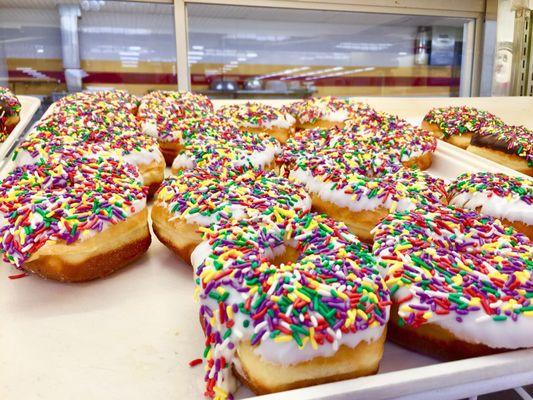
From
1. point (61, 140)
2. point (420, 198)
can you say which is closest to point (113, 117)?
point (61, 140)

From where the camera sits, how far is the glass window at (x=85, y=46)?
4.53 m

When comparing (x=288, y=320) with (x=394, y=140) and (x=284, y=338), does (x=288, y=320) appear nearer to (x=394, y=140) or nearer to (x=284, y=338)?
(x=284, y=338)

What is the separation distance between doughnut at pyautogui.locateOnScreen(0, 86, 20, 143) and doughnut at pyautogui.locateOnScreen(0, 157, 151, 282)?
1323 mm

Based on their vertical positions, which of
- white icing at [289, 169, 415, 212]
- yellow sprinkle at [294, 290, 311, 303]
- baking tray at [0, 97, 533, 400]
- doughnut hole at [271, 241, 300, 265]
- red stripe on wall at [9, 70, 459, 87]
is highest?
red stripe on wall at [9, 70, 459, 87]

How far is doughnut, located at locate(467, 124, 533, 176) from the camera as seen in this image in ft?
8.21

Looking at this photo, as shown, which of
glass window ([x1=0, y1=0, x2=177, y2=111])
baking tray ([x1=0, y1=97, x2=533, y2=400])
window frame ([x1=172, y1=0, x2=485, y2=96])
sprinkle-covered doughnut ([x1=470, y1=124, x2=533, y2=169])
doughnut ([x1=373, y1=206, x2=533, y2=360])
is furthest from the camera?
glass window ([x1=0, y1=0, x2=177, y2=111])

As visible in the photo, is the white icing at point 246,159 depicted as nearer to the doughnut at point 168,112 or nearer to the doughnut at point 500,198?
the doughnut at point 168,112

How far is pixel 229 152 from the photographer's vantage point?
207cm

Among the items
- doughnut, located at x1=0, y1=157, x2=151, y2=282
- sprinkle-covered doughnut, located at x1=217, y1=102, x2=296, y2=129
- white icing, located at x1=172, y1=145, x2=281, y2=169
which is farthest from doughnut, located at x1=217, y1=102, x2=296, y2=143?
doughnut, located at x1=0, y1=157, x2=151, y2=282

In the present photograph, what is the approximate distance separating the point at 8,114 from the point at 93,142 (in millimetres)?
1108

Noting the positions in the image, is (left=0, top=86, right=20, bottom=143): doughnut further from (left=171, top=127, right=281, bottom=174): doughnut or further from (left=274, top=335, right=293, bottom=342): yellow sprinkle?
(left=274, top=335, right=293, bottom=342): yellow sprinkle

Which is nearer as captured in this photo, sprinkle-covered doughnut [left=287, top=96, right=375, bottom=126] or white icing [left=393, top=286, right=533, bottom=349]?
white icing [left=393, top=286, right=533, bottom=349]

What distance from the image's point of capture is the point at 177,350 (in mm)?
1148

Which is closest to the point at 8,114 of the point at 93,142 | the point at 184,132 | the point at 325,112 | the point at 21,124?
the point at 21,124
